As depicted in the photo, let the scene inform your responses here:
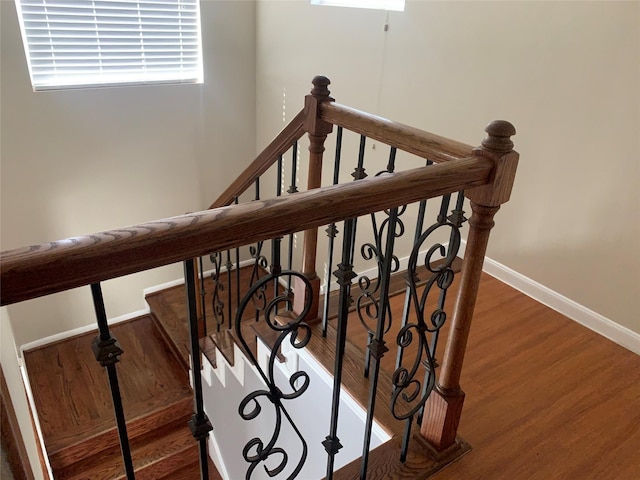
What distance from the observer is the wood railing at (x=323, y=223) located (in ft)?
2.35

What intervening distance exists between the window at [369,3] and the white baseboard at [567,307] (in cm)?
153

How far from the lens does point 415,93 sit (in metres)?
2.88

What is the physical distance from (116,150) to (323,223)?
3.59 m

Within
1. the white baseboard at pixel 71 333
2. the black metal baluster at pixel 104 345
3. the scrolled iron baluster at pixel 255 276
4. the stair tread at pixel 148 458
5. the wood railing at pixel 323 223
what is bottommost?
the stair tread at pixel 148 458

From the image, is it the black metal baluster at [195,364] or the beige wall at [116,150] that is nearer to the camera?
the black metal baluster at [195,364]

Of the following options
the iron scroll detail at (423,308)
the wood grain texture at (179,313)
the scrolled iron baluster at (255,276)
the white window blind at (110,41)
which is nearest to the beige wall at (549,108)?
the iron scroll detail at (423,308)

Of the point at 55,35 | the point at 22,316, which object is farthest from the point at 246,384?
the point at 55,35

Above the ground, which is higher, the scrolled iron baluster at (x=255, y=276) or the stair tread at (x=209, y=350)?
the scrolled iron baluster at (x=255, y=276)

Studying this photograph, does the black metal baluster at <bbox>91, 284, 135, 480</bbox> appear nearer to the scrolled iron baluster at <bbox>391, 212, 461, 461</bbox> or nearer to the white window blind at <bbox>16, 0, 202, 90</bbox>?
the scrolled iron baluster at <bbox>391, 212, 461, 461</bbox>

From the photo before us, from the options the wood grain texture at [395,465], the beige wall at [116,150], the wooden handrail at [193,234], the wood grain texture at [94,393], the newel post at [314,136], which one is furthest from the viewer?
the beige wall at [116,150]

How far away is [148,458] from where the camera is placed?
3648 millimetres

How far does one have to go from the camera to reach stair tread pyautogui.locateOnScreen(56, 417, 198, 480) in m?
3.46

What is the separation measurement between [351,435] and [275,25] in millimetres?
3405

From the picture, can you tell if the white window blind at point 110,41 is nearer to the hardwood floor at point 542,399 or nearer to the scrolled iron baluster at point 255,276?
the scrolled iron baluster at point 255,276
